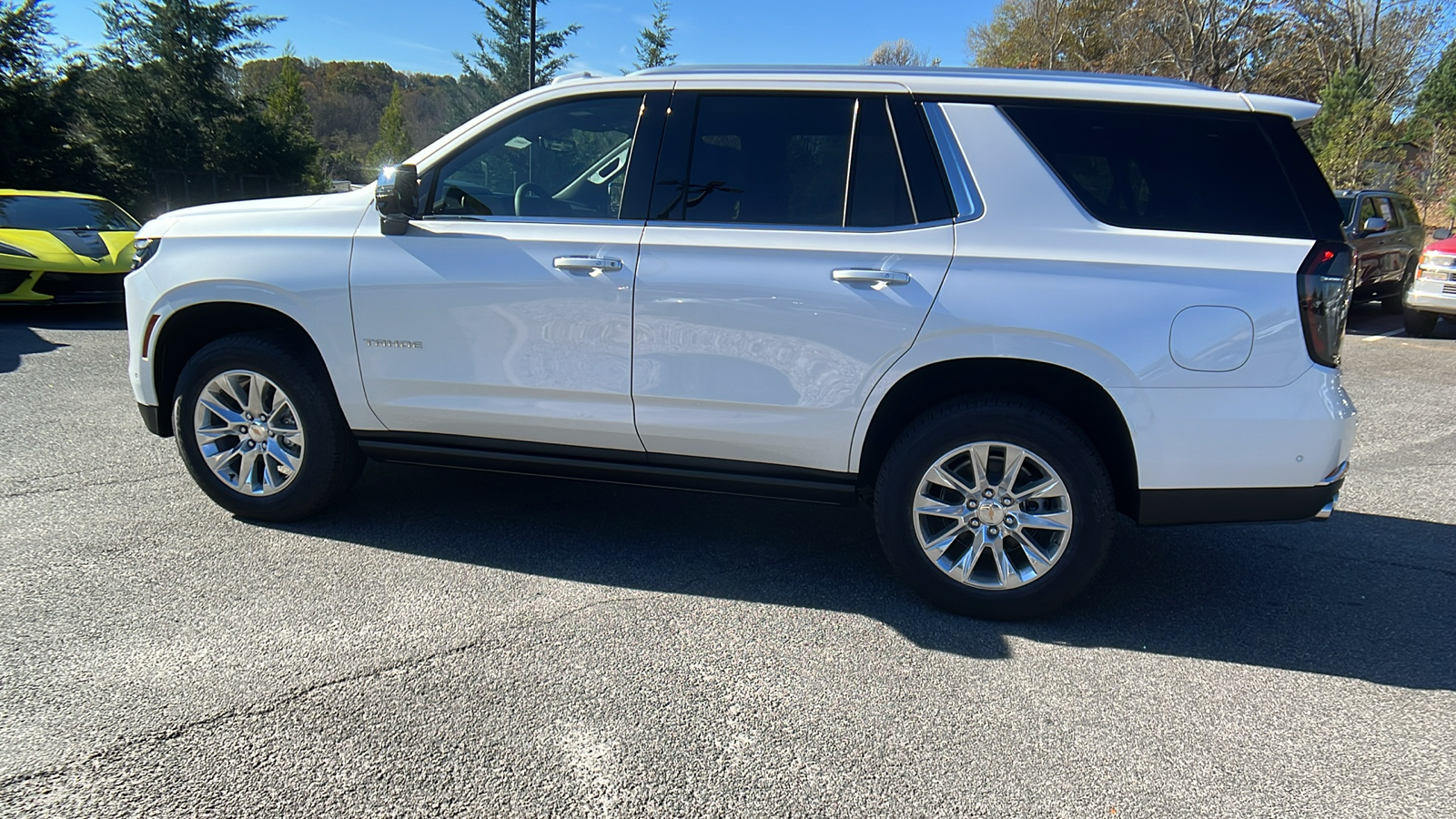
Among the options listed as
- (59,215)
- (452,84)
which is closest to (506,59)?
(452,84)

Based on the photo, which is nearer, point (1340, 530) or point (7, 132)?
point (1340, 530)

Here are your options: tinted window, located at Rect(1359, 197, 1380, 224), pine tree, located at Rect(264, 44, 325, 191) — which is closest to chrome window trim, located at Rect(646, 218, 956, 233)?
tinted window, located at Rect(1359, 197, 1380, 224)

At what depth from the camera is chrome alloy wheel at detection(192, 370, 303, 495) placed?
13.7 ft

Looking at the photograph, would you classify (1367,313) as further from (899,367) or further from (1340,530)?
(899,367)

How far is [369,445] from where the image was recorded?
4.16 m

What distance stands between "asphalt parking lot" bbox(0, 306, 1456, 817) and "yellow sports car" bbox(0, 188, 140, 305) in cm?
644

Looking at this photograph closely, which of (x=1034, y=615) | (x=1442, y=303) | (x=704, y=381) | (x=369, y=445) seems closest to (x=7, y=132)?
(x=369, y=445)

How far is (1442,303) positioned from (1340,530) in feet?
26.7

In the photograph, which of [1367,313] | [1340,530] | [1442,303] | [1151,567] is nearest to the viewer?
[1151,567]

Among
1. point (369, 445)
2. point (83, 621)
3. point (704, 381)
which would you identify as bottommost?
point (83, 621)

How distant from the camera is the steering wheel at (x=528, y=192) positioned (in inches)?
153

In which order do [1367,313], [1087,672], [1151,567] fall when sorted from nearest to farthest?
[1087,672] < [1151,567] < [1367,313]

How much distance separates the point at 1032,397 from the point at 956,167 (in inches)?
35.9

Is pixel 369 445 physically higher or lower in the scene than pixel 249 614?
higher
